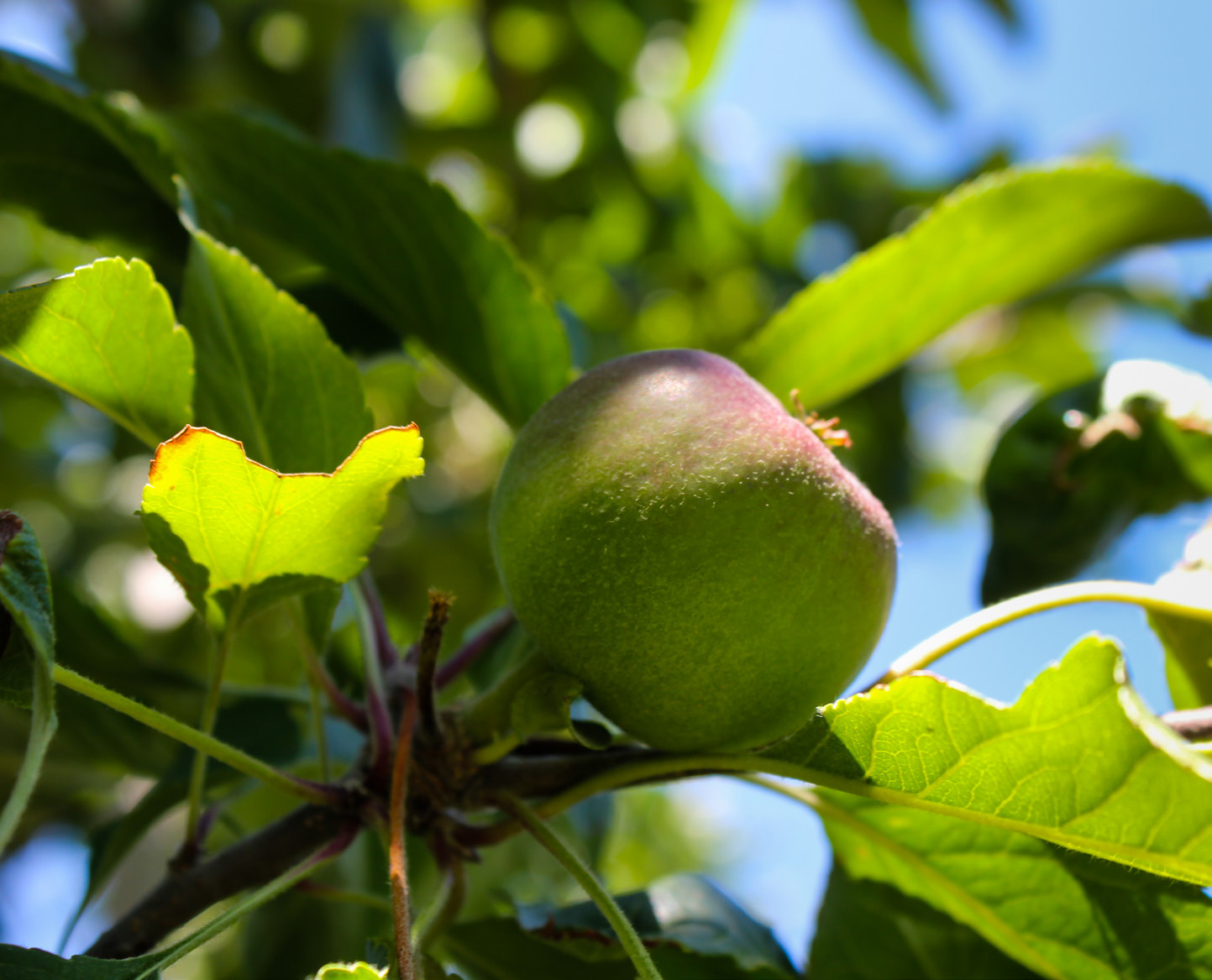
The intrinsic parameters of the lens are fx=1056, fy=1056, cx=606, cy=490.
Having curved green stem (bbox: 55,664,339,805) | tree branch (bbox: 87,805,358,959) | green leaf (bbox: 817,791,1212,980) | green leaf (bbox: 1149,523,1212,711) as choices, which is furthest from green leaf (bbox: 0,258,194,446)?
green leaf (bbox: 1149,523,1212,711)

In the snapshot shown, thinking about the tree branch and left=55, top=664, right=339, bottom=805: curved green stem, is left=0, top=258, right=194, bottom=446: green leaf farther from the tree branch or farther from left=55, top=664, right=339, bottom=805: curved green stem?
the tree branch

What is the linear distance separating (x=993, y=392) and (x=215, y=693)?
2.60 meters

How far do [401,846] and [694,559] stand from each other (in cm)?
23

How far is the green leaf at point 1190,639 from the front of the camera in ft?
2.59

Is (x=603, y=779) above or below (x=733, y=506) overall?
below

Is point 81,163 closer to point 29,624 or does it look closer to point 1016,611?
point 29,624

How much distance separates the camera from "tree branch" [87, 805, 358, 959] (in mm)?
720

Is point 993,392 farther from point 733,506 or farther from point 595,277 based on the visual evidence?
point 733,506

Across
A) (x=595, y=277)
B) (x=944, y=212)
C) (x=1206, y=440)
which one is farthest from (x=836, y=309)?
(x=595, y=277)

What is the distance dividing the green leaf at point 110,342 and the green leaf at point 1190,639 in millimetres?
696

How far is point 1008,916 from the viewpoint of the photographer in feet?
2.48

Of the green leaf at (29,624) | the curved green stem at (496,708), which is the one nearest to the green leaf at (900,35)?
the curved green stem at (496,708)

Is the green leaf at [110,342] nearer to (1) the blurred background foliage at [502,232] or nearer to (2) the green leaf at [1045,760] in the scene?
(2) the green leaf at [1045,760]

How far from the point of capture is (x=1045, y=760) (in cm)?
57
